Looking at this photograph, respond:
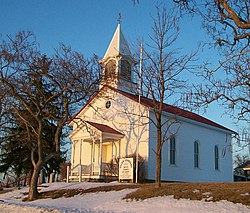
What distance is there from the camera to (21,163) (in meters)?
36.5

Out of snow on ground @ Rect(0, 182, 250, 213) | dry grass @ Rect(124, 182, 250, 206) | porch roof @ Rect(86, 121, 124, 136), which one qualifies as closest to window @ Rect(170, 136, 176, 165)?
porch roof @ Rect(86, 121, 124, 136)

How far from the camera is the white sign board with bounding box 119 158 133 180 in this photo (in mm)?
24938

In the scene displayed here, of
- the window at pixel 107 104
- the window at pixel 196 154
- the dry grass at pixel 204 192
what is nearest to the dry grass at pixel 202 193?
the dry grass at pixel 204 192

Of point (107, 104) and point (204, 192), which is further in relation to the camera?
point (107, 104)

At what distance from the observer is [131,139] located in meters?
28.9

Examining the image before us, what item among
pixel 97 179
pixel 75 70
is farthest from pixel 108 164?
pixel 75 70

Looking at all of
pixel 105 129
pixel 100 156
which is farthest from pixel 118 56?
pixel 100 156

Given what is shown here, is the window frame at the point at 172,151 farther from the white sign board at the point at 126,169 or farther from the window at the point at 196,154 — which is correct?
the white sign board at the point at 126,169

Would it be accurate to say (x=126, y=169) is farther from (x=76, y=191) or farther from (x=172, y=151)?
(x=172, y=151)

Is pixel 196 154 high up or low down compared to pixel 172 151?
down

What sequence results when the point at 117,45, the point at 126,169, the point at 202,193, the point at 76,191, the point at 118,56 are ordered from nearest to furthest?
the point at 202,193
the point at 76,191
the point at 126,169
the point at 118,56
the point at 117,45

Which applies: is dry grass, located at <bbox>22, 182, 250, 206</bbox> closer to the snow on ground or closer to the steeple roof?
the snow on ground

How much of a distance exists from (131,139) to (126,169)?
13.5 ft

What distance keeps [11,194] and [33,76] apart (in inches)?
326
